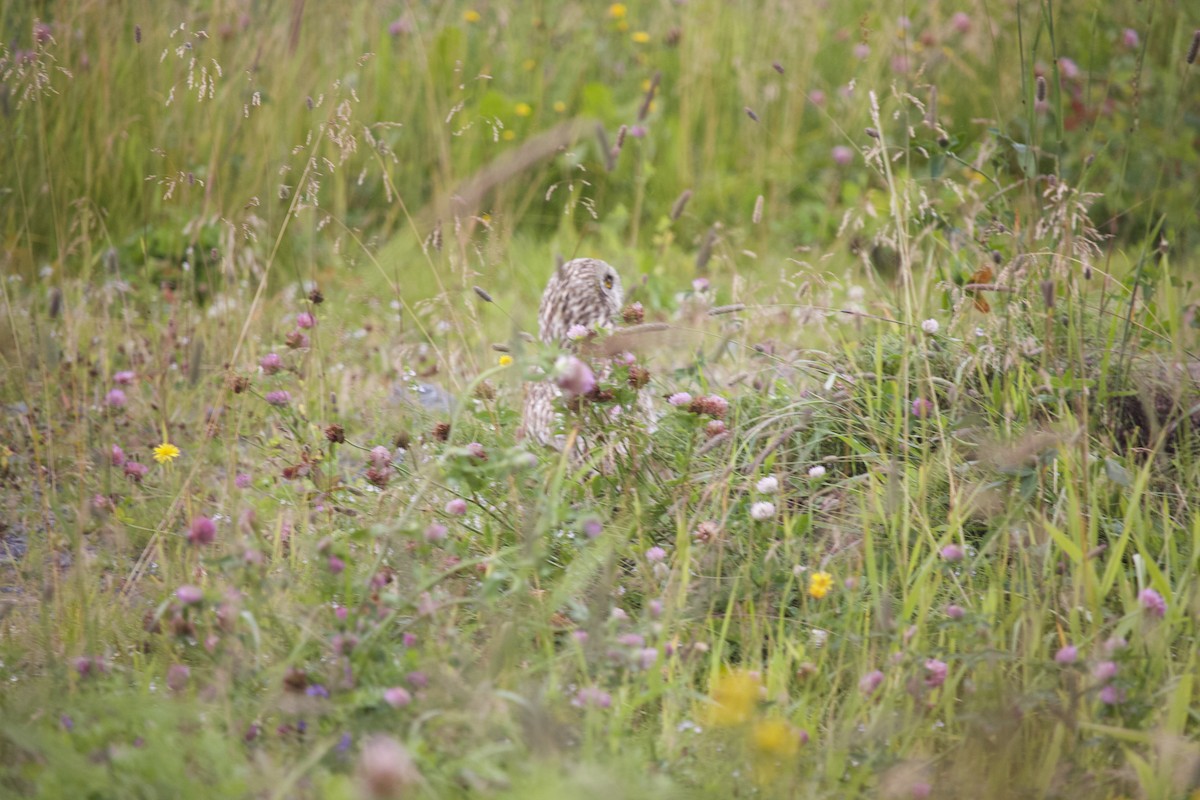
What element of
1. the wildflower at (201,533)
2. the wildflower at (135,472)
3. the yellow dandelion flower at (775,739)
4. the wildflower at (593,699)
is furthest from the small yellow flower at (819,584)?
the wildflower at (135,472)

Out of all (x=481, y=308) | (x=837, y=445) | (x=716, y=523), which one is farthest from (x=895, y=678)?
(x=481, y=308)

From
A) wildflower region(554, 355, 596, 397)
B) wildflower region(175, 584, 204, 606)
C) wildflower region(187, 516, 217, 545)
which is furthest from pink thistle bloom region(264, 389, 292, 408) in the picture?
wildflower region(554, 355, 596, 397)

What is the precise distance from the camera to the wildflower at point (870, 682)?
7.20 ft

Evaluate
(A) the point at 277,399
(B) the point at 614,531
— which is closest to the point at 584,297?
(A) the point at 277,399

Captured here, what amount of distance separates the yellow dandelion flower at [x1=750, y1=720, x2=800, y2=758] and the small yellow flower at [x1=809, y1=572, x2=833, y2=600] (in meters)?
0.38

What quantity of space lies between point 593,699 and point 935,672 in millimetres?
659

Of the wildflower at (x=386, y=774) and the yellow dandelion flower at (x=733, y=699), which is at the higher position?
the wildflower at (x=386, y=774)

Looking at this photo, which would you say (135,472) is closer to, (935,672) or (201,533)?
(201,533)

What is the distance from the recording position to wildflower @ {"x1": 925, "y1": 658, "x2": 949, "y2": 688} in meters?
2.18

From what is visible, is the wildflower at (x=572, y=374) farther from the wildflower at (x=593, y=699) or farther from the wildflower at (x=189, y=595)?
the wildflower at (x=189, y=595)

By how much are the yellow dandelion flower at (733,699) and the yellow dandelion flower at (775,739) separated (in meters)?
0.03

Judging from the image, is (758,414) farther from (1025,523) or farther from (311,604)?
(311,604)

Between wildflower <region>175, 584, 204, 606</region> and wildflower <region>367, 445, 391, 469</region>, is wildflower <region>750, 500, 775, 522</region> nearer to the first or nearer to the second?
wildflower <region>367, 445, 391, 469</region>

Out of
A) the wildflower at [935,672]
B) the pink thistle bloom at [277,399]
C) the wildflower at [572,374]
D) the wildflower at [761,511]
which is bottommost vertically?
the wildflower at [935,672]
